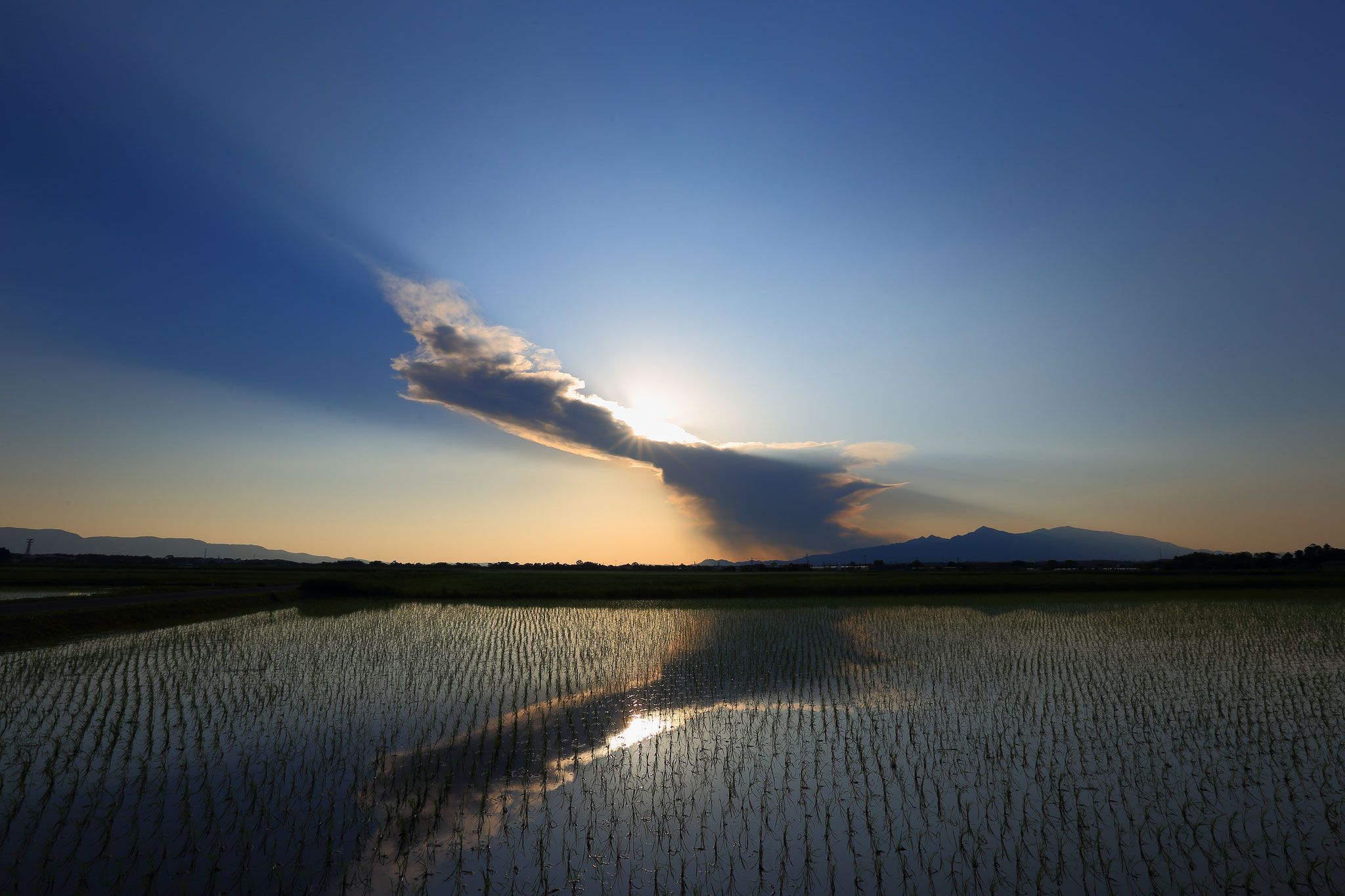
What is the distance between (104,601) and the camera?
29016 mm

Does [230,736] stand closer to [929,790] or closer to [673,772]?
[673,772]

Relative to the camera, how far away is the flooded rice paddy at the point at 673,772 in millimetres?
6508

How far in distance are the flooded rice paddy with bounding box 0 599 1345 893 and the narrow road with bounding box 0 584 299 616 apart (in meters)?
7.69

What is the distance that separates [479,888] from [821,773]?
5.39 meters

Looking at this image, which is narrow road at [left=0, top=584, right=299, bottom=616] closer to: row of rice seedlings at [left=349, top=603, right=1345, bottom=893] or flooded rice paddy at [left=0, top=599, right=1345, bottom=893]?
flooded rice paddy at [left=0, top=599, right=1345, bottom=893]

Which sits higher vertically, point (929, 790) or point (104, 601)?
point (104, 601)

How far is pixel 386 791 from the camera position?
841 cm

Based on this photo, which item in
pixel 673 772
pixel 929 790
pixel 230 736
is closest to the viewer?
pixel 929 790

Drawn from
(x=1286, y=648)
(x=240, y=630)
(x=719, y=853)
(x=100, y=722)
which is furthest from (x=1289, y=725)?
(x=240, y=630)

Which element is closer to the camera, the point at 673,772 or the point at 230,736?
the point at 673,772

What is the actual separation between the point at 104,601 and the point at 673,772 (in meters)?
34.1

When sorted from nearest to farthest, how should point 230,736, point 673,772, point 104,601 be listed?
point 673,772 → point 230,736 → point 104,601

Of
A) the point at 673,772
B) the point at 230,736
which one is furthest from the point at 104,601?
the point at 673,772

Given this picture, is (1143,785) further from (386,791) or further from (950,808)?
(386,791)
